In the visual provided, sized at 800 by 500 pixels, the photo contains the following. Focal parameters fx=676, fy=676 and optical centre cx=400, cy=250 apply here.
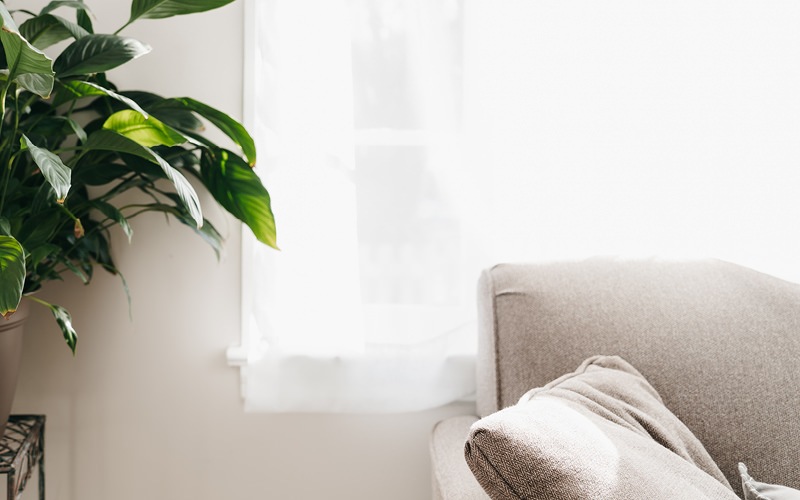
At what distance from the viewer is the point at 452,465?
44.8 inches

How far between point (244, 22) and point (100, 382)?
0.91m

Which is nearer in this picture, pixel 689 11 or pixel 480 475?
pixel 480 475

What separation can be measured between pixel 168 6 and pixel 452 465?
0.94 metres

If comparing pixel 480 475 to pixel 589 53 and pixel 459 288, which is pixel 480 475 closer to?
pixel 459 288

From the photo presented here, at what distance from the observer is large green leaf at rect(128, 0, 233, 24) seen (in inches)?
47.2

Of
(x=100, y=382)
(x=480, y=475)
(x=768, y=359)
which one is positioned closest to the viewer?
(x=480, y=475)

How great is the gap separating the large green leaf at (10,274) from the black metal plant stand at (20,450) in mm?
466

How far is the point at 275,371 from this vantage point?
1.54 metres

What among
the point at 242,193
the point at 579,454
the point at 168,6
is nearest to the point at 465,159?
the point at 242,193

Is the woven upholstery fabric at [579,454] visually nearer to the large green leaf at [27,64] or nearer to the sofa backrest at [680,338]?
the sofa backrest at [680,338]

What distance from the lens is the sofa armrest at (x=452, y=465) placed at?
1017 mm

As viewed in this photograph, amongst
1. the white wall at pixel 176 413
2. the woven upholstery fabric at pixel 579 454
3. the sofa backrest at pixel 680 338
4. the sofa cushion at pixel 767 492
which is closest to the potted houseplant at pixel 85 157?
the white wall at pixel 176 413

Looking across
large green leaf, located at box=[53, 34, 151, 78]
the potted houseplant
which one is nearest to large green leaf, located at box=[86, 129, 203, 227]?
the potted houseplant

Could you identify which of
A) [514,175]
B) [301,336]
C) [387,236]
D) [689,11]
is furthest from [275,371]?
[689,11]
